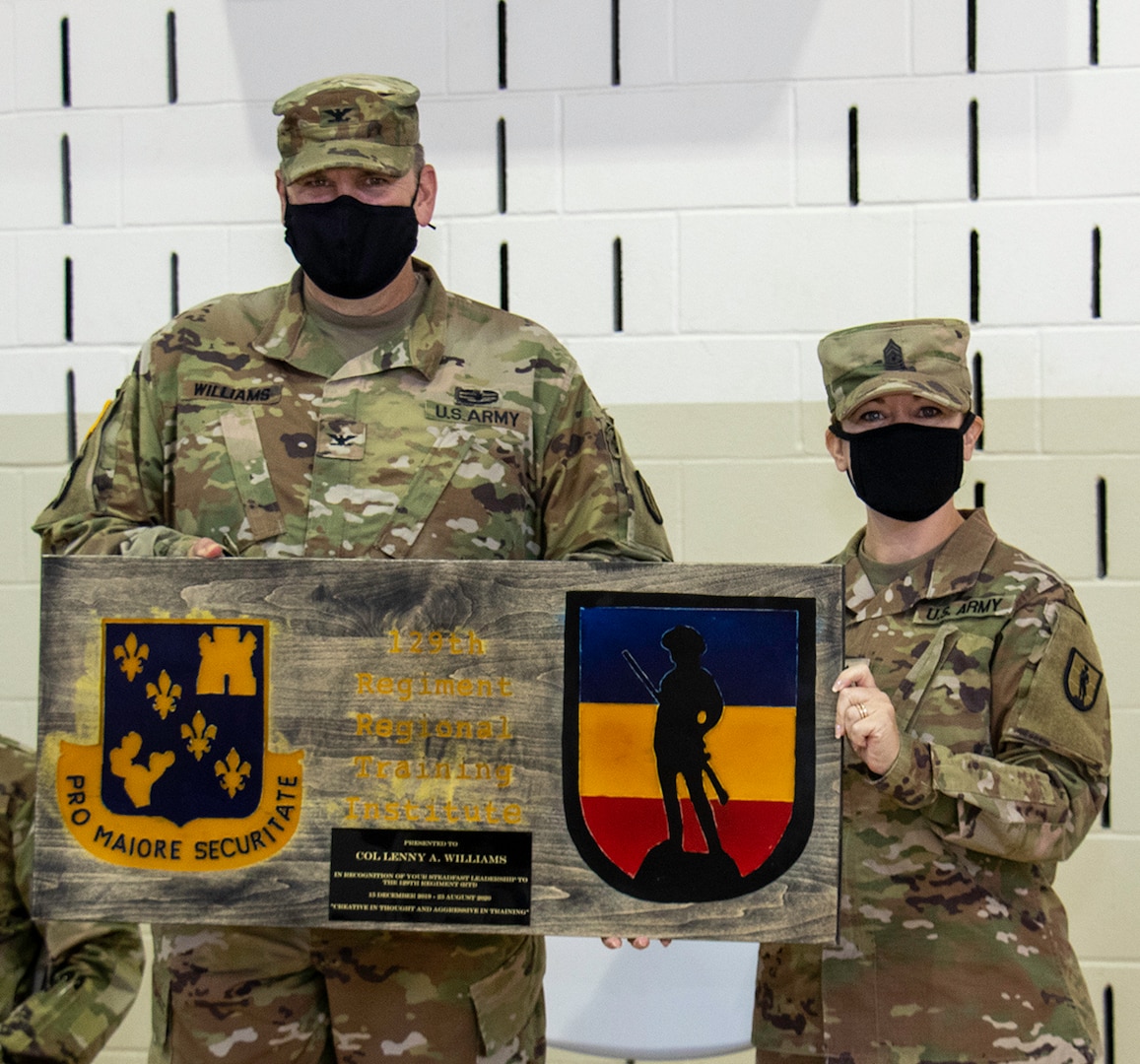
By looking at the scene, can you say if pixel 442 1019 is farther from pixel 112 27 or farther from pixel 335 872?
pixel 112 27

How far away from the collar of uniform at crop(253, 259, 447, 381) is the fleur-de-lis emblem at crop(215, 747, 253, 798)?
55cm

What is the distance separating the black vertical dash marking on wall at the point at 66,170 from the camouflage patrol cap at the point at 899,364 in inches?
66.4

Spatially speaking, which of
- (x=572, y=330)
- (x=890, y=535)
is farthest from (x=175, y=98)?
(x=890, y=535)

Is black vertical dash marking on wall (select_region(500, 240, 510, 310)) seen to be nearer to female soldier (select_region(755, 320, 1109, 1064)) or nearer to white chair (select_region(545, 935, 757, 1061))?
female soldier (select_region(755, 320, 1109, 1064))

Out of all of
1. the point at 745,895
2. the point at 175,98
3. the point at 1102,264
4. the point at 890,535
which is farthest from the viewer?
the point at 175,98

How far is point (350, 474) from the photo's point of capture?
1763 mm

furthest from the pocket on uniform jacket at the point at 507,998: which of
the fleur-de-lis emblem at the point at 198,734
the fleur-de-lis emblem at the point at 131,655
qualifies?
the fleur-de-lis emblem at the point at 131,655

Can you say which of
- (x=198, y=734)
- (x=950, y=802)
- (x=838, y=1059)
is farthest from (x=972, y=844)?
(x=198, y=734)

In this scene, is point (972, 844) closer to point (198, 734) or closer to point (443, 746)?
point (443, 746)

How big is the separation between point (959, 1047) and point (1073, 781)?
1.21 feet

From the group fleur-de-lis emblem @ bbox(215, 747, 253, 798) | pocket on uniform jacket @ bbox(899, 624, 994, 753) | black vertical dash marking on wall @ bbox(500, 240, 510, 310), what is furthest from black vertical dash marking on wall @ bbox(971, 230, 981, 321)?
fleur-de-lis emblem @ bbox(215, 747, 253, 798)

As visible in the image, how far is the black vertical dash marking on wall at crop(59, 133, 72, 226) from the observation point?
2818 millimetres

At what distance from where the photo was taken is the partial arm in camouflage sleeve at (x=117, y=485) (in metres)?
1.69

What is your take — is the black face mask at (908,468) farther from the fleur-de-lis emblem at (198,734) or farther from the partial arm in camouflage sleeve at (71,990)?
the partial arm in camouflage sleeve at (71,990)
